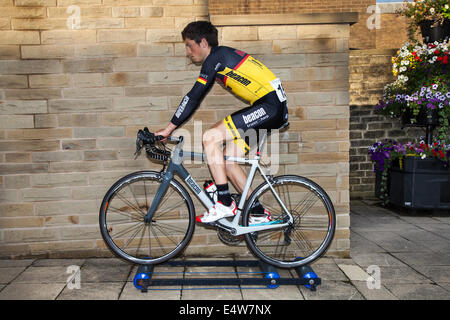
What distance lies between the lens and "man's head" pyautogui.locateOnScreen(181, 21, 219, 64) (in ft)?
10.5

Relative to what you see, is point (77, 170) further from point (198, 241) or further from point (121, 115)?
point (198, 241)

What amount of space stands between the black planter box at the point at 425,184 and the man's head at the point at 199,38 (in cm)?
439

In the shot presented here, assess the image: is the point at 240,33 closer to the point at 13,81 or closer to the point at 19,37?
the point at 19,37

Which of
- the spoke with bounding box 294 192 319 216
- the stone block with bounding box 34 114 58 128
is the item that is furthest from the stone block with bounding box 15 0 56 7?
the spoke with bounding box 294 192 319 216

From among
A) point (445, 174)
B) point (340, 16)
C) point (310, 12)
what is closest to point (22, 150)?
point (310, 12)

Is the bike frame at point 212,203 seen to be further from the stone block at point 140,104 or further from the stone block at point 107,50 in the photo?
the stone block at point 107,50

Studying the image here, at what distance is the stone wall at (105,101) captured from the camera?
381 cm

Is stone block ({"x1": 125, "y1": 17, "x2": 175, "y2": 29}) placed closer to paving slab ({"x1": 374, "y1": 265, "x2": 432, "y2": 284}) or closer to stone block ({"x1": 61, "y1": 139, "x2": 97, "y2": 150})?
stone block ({"x1": 61, "y1": 139, "x2": 97, "y2": 150})

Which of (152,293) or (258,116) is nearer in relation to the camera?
(152,293)

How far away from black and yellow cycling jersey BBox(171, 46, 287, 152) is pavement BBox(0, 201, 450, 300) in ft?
4.51

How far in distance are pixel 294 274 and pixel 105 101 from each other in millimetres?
2566

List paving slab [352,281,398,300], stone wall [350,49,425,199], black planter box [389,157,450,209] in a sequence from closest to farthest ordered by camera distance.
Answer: paving slab [352,281,398,300], black planter box [389,157,450,209], stone wall [350,49,425,199]

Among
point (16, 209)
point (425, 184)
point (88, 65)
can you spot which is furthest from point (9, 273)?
point (425, 184)

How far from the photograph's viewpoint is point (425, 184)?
602 centimetres
